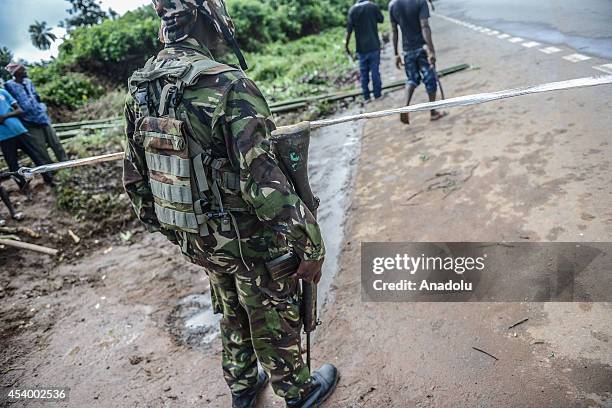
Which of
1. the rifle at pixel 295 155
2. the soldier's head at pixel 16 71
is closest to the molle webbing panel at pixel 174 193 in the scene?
the rifle at pixel 295 155

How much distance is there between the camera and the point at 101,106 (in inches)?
391

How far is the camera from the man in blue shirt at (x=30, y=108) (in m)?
5.64

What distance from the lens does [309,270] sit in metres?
1.90

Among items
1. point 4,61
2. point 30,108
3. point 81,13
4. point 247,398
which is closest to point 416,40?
point 247,398

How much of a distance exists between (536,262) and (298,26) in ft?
54.7

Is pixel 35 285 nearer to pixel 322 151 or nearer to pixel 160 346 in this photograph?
pixel 160 346

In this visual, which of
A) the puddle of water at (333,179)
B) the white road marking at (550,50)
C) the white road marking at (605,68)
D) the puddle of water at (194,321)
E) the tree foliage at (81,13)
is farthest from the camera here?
the tree foliage at (81,13)

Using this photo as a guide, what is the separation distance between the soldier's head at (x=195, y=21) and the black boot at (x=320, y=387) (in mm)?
1740

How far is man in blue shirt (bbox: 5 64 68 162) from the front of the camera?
564 cm

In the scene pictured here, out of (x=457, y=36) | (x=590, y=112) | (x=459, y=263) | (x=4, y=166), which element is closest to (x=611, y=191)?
(x=459, y=263)

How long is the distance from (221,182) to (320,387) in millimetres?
1308

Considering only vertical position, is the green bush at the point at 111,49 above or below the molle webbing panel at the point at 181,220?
above

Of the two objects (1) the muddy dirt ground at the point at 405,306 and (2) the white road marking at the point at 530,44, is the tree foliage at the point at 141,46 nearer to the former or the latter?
(2) the white road marking at the point at 530,44

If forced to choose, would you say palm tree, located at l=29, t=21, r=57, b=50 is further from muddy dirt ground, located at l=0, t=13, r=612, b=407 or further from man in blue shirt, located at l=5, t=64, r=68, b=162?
muddy dirt ground, located at l=0, t=13, r=612, b=407
